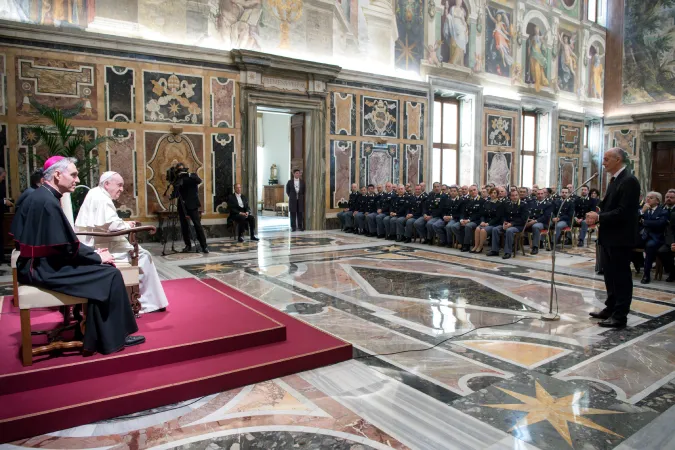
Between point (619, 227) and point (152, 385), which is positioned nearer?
point (152, 385)

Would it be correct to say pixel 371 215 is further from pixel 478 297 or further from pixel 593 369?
pixel 593 369

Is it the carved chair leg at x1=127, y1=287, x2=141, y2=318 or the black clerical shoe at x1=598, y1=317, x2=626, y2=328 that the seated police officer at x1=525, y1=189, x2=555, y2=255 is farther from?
the carved chair leg at x1=127, y1=287, x2=141, y2=318

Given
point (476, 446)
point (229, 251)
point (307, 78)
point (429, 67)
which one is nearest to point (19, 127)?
point (229, 251)

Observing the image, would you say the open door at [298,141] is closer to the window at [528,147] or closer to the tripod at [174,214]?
the tripod at [174,214]

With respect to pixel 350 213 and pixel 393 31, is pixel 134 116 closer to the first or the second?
pixel 350 213

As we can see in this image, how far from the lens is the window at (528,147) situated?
19484 mm

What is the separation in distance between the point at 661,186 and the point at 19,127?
2145 cm

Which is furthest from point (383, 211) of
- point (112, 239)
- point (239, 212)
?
point (112, 239)

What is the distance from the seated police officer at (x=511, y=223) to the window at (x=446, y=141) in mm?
7009

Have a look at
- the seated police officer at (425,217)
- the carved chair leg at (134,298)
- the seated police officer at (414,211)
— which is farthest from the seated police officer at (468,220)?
the carved chair leg at (134,298)

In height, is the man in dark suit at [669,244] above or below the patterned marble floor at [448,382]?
above

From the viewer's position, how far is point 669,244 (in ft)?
23.5

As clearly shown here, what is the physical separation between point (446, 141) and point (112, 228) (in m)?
14.0

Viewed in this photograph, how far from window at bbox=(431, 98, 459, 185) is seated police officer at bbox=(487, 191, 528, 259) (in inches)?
276
